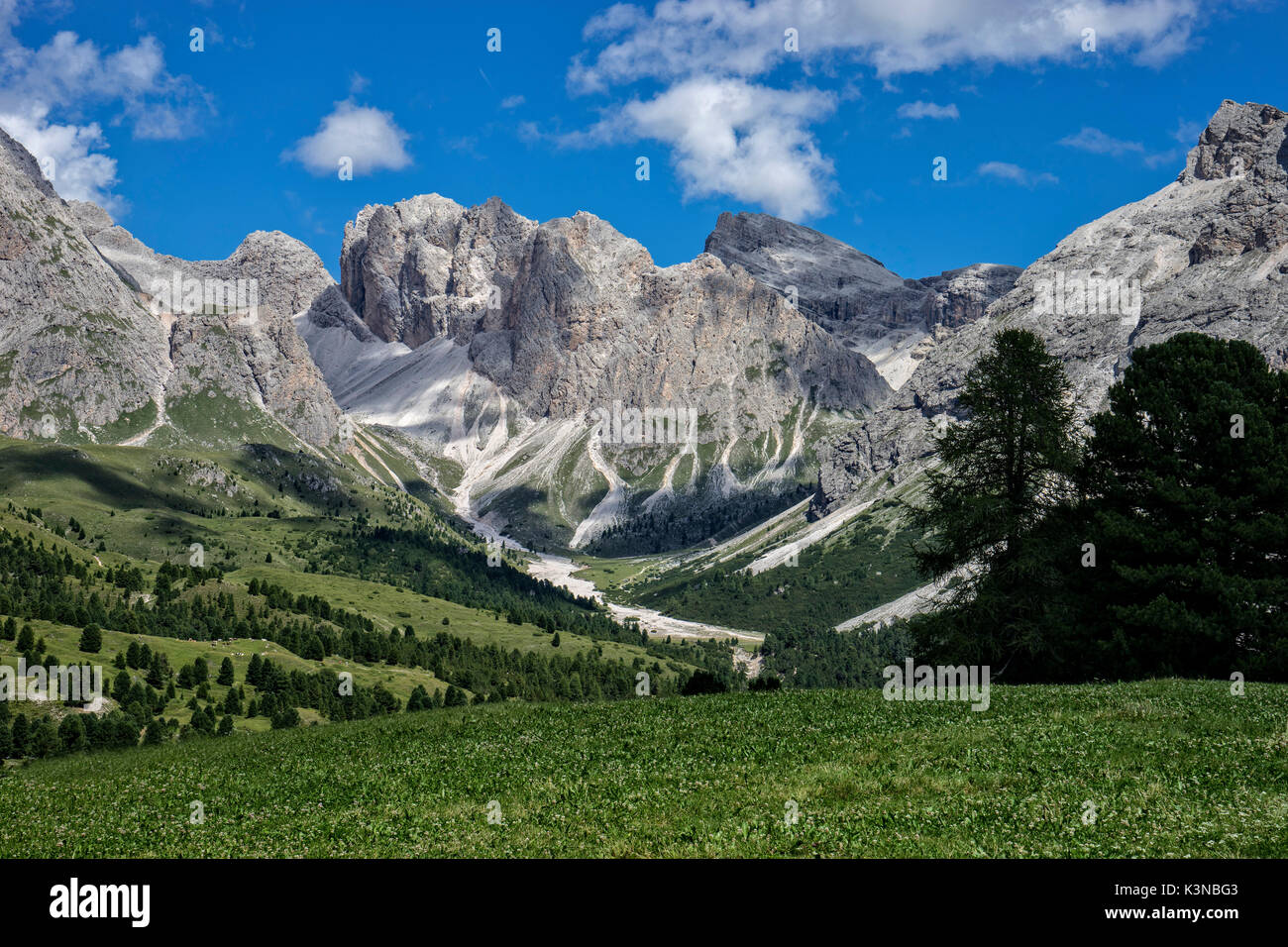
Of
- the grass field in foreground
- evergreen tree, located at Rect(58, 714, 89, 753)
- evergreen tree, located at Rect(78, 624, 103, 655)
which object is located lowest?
evergreen tree, located at Rect(58, 714, 89, 753)

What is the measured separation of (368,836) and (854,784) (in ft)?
35.1

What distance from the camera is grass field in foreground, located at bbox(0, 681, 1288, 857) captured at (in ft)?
54.5

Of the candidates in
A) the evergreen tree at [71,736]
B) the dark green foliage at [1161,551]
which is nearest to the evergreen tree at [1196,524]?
the dark green foliage at [1161,551]

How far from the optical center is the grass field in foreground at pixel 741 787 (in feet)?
54.5

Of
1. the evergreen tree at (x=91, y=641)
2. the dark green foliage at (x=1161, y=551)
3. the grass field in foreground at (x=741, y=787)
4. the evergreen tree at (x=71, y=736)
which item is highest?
the dark green foliage at (x=1161, y=551)

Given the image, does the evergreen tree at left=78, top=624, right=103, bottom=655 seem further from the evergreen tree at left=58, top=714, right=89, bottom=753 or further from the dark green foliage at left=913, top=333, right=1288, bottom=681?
the dark green foliage at left=913, top=333, right=1288, bottom=681

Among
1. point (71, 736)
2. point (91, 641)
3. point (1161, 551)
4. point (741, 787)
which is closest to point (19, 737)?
point (71, 736)

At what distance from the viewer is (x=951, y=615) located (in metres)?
Result: 51.1

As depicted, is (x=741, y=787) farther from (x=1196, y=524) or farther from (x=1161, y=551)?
(x=1196, y=524)

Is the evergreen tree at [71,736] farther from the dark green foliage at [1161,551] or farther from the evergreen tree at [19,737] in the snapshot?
the dark green foliage at [1161,551]

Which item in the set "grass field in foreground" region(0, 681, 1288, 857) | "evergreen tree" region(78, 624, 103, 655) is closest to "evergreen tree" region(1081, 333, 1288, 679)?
"grass field in foreground" region(0, 681, 1288, 857)
